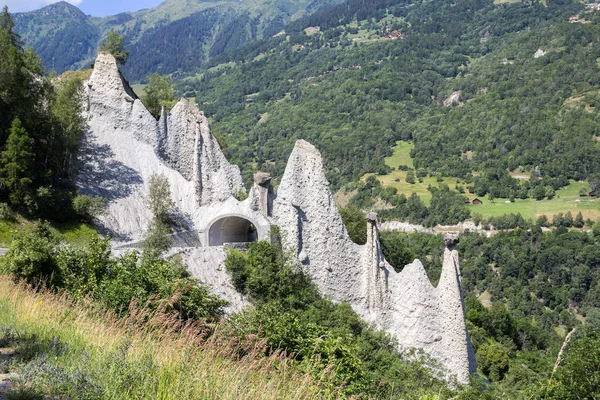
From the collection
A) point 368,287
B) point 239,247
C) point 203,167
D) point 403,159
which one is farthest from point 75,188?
point 403,159

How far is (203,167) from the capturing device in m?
Result: 42.8

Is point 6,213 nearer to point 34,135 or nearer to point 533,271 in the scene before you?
point 34,135

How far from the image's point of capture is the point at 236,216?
36.1m

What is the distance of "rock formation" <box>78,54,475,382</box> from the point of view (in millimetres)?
29234

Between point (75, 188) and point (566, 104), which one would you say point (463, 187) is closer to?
point (566, 104)

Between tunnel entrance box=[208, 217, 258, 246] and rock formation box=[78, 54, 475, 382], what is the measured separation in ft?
0.27

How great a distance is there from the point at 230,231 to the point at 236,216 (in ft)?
11.9

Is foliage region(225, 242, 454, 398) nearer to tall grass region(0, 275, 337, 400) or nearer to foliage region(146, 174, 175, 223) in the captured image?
foliage region(146, 174, 175, 223)

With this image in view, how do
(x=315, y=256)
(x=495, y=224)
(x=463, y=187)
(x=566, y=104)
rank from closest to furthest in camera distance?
(x=315, y=256) → (x=495, y=224) → (x=463, y=187) → (x=566, y=104)

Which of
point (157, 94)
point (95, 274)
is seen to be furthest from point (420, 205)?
point (95, 274)

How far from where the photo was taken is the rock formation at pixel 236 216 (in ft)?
95.9

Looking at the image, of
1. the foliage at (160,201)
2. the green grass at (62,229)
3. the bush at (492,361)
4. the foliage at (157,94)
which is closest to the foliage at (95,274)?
the green grass at (62,229)

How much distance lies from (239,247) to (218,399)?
24.3 m

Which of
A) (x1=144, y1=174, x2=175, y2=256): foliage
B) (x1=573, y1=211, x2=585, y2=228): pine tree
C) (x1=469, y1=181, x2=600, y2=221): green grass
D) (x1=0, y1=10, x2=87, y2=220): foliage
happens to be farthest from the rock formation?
(x1=573, y1=211, x2=585, y2=228): pine tree
